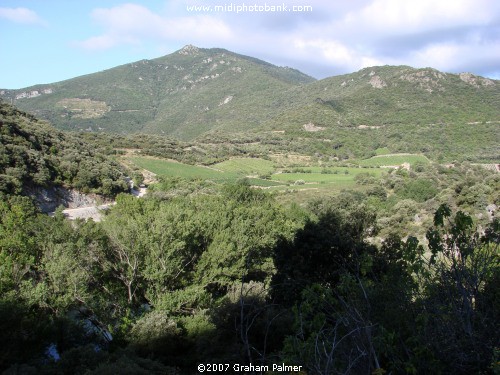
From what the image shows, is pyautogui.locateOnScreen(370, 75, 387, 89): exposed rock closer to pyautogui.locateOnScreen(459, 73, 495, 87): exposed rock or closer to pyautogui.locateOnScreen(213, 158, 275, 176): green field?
pyautogui.locateOnScreen(459, 73, 495, 87): exposed rock

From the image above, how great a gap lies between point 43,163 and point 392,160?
261 ft

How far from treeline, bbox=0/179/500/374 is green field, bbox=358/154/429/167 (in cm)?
7228

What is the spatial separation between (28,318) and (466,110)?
5470 inches

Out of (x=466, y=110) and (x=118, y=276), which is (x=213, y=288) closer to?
(x=118, y=276)

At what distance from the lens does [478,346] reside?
160 inches

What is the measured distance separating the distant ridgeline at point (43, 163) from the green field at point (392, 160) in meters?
66.8

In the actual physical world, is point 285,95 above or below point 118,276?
above

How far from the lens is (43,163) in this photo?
1537 inches

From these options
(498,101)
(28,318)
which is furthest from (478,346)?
(498,101)

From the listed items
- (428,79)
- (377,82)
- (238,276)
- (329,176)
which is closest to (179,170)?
(329,176)

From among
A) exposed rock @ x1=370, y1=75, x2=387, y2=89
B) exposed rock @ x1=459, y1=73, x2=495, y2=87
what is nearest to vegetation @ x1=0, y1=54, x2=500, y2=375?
exposed rock @ x1=459, y1=73, x2=495, y2=87

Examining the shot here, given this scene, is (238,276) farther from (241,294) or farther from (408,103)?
(408,103)

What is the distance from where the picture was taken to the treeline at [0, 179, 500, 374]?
182 inches

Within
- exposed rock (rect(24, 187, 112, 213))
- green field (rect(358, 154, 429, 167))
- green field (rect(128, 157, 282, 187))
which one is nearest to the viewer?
exposed rock (rect(24, 187, 112, 213))
